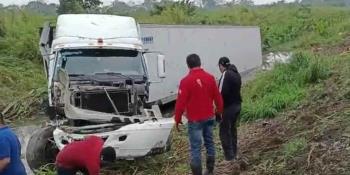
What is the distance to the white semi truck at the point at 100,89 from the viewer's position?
10.0m

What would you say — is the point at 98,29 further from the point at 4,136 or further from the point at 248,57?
the point at 248,57

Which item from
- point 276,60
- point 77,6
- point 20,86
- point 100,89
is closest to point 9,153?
point 100,89

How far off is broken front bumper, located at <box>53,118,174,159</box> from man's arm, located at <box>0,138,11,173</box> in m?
3.86

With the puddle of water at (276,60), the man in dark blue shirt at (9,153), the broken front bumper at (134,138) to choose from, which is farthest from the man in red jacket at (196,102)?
the puddle of water at (276,60)

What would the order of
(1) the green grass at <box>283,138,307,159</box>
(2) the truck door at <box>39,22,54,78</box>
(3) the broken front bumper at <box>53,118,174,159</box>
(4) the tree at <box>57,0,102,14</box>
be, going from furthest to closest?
(4) the tree at <box>57,0,102,14</box>, (2) the truck door at <box>39,22,54,78</box>, (3) the broken front bumper at <box>53,118,174,159</box>, (1) the green grass at <box>283,138,307,159</box>

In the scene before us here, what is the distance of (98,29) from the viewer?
1268cm

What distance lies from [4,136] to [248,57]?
18.1 m

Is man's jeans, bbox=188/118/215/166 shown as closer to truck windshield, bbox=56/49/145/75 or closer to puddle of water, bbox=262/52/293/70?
truck windshield, bbox=56/49/145/75

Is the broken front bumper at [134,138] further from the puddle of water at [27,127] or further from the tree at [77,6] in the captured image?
the tree at [77,6]

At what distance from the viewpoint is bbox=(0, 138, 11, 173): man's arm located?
579cm

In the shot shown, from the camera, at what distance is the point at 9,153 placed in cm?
588

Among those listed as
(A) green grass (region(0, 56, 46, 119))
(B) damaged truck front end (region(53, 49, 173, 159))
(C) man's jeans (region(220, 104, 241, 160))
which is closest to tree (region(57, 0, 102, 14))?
(A) green grass (region(0, 56, 46, 119))

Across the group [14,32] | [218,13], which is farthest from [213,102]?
[218,13]

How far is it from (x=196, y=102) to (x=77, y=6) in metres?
32.0
